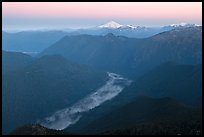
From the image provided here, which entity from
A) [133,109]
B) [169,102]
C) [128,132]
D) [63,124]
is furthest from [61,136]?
[63,124]

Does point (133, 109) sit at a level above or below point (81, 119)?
above

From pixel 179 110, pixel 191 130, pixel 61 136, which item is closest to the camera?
pixel 61 136

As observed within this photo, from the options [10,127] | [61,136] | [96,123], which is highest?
[61,136]

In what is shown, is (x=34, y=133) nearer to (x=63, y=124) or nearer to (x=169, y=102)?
(x=169, y=102)

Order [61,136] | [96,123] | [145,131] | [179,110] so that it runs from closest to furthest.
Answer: [61,136] < [145,131] < [179,110] < [96,123]

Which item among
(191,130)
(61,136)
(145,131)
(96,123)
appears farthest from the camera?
(96,123)

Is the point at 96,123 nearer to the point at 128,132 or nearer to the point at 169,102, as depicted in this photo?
the point at 169,102

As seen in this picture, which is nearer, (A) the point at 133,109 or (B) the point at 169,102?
(B) the point at 169,102

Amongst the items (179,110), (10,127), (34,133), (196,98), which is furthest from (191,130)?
(10,127)

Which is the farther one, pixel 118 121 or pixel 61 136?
pixel 118 121
